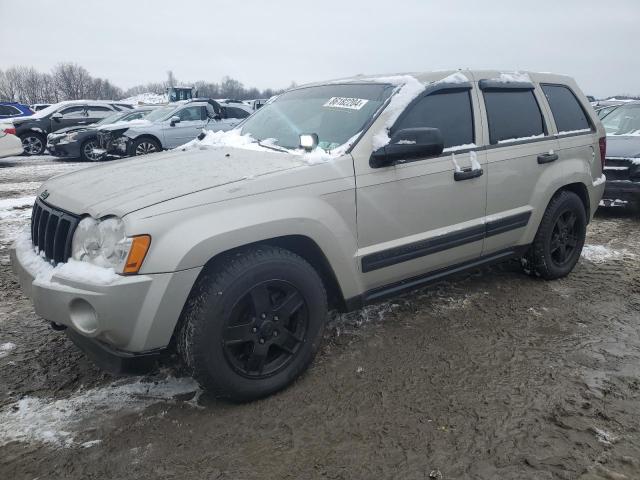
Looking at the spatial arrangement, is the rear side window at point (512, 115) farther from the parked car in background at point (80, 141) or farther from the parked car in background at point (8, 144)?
the parked car in background at point (8, 144)

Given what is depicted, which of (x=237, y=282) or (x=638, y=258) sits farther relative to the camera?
(x=638, y=258)

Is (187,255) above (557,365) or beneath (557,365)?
above

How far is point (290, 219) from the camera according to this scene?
8.56ft

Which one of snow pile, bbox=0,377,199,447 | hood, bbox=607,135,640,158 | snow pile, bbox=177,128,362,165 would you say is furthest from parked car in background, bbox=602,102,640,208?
snow pile, bbox=0,377,199,447

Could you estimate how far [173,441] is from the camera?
2.37 metres

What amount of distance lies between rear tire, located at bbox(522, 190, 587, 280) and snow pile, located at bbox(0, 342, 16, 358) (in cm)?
402

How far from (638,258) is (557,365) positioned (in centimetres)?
281

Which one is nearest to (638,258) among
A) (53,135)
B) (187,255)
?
(187,255)

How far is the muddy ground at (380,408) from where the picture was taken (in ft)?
7.23

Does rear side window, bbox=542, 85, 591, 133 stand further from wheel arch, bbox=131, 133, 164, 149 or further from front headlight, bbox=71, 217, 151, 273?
wheel arch, bbox=131, 133, 164, 149

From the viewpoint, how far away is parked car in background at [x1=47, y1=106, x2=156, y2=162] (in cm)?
1314

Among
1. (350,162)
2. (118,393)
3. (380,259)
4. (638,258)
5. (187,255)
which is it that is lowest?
(638,258)

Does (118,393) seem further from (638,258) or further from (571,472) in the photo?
(638,258)

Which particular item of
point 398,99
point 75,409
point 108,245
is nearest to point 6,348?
point 75,409
